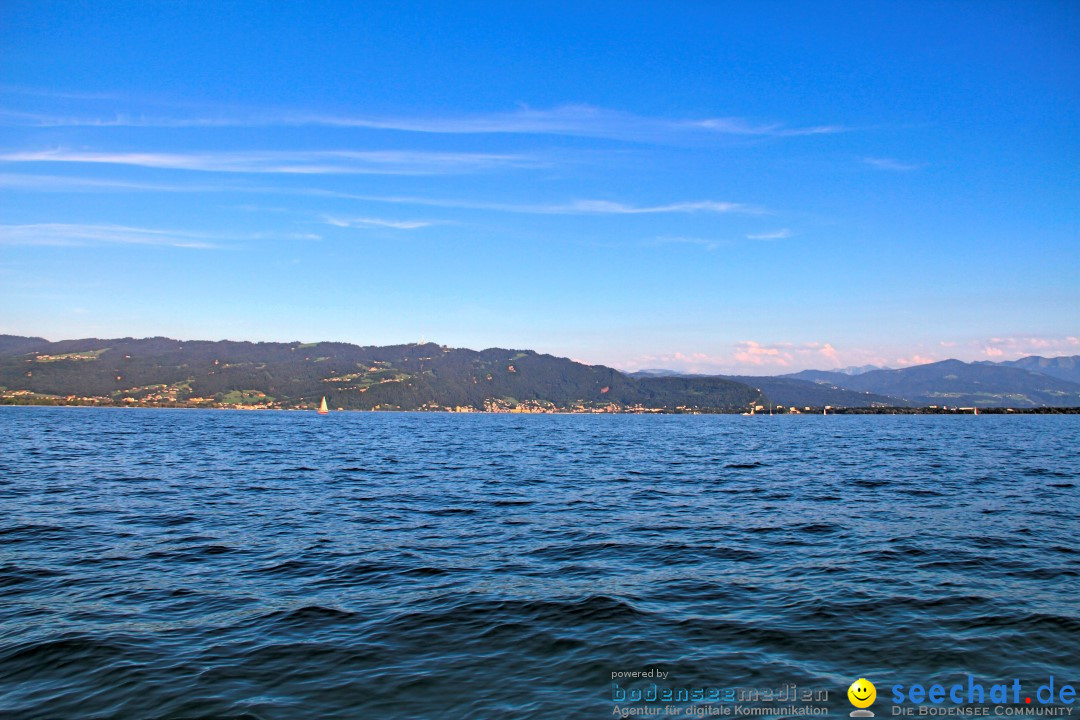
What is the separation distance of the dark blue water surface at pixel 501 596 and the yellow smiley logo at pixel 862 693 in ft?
0.78

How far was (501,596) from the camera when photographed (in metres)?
17.2

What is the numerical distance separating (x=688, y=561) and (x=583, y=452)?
52512 mm

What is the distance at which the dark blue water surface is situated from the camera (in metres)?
12.1

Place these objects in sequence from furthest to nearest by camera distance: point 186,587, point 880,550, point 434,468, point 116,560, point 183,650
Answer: point 434,468 → point 880,550 → point 116,560 → point 186,587 → point 183,650

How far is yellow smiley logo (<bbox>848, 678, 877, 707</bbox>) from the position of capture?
11.4m

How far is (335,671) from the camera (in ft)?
41.1

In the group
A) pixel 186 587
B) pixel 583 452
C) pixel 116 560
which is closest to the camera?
pixel 186 587

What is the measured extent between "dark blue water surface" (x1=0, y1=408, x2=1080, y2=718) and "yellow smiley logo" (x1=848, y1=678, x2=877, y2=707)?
0.24 meters

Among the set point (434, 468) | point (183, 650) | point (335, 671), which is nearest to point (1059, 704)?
point (335, 671)

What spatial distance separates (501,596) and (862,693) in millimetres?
8889

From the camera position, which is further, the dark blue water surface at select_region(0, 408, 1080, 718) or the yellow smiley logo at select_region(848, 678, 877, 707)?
the dark blue water surface at select_region(0, 408, 1080, 718)

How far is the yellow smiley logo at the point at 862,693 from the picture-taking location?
448 inches

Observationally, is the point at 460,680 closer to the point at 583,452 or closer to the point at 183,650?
the point at 183,650

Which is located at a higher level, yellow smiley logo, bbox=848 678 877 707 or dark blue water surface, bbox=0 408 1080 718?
yellow smiley logo, bbox=848 678 877 707
